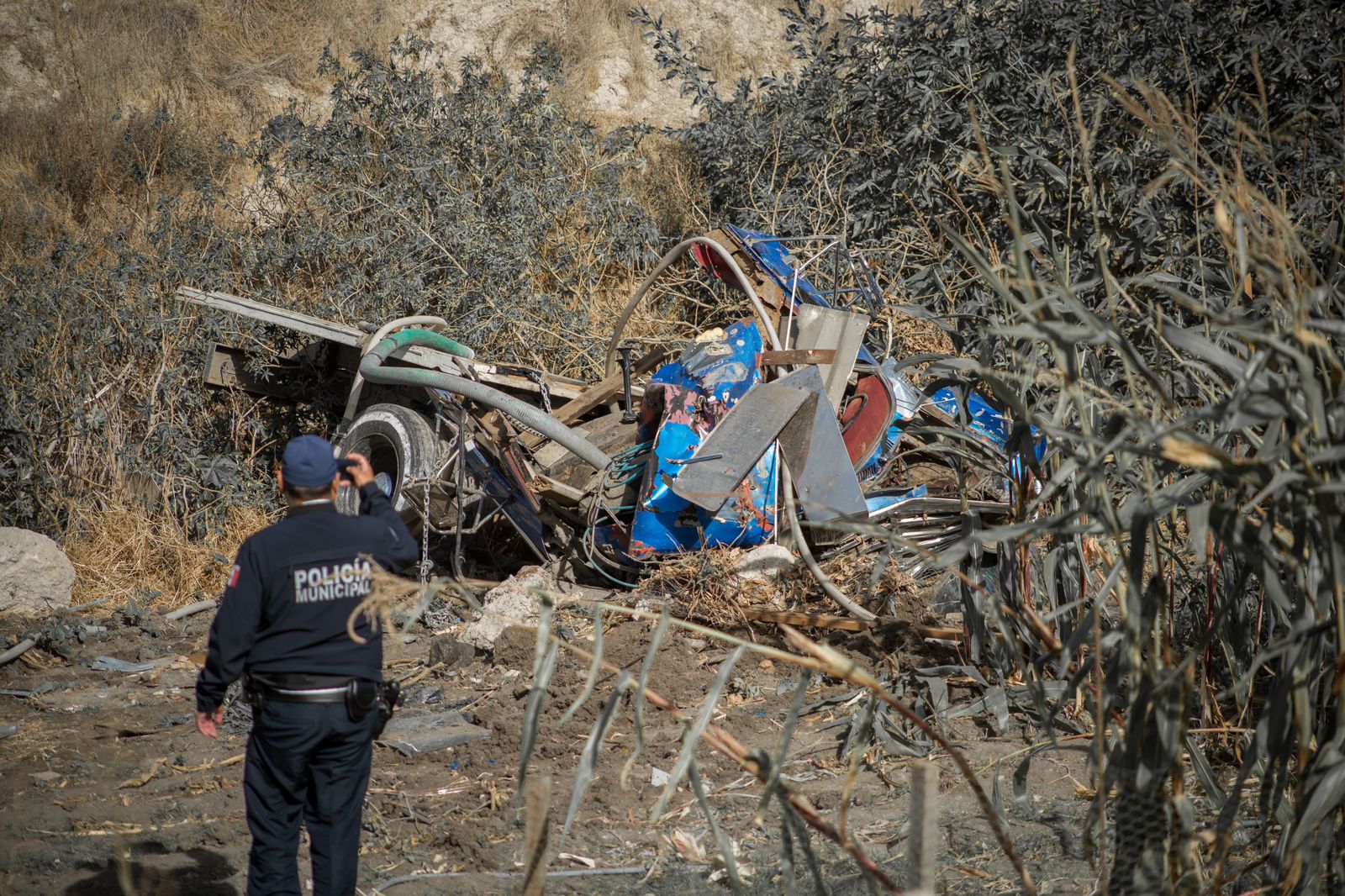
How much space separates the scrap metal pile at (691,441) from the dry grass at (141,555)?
149 centimetres

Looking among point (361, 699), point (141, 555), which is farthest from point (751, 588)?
point (141, 555)

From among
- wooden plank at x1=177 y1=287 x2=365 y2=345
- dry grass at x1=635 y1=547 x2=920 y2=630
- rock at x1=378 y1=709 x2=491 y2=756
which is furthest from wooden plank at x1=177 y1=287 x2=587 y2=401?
rock at x1=378 y1=709 x2=491 y2=756

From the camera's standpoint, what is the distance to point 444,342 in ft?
23.8

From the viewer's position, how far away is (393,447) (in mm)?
7172

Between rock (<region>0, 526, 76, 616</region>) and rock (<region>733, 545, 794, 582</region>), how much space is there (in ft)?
15.8

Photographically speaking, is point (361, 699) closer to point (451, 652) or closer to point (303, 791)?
point (303, 791)

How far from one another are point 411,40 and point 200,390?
16.4ft

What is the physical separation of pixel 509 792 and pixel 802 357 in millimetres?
3014

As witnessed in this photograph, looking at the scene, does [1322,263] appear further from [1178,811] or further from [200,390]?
[200,390]

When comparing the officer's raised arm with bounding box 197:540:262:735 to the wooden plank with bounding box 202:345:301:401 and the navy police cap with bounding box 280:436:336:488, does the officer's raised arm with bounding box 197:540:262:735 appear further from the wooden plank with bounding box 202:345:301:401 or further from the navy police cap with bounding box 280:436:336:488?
the wooden plank with bounding box 202:345:301:401

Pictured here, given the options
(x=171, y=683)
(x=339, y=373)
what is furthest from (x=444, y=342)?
(x=171, y=683)

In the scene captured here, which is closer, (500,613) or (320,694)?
(320,694)

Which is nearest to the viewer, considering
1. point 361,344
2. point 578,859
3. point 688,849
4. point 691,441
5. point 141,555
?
point 688,849

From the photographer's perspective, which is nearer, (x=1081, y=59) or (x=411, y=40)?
(x=1081, y=59)
